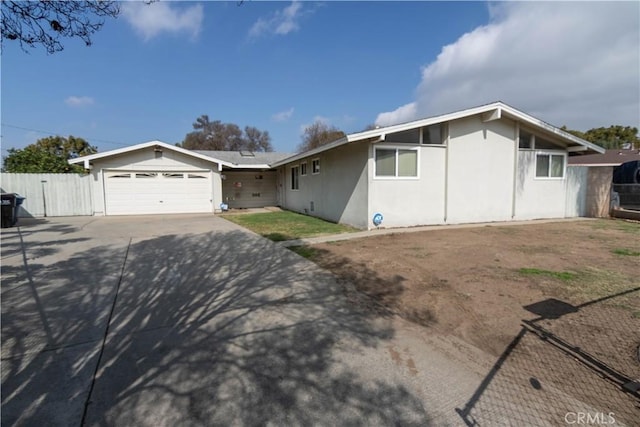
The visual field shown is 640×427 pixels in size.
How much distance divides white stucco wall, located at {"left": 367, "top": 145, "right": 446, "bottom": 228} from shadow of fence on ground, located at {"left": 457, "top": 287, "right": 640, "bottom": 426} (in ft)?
21.5

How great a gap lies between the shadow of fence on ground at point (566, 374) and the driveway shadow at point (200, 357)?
640mm

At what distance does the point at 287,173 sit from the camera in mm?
18891

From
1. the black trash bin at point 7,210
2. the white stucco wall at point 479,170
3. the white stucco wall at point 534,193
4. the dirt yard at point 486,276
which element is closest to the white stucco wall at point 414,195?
the white stucco wall at point 479,170

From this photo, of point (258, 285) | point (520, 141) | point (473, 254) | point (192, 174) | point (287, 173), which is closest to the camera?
point (258, 285)

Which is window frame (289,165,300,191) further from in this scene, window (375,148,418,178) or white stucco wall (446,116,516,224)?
white stucco wall (446,116,516,224)

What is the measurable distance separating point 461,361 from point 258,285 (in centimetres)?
292

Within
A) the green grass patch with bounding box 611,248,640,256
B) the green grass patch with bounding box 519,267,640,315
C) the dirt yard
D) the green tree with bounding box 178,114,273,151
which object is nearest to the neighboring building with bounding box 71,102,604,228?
the dirt yard

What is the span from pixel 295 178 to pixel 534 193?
10.7m

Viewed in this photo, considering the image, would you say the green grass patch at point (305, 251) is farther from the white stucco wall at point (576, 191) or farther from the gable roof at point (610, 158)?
the gable roof at point (610, 158)

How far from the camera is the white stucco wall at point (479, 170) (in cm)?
1098

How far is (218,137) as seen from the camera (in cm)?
4425

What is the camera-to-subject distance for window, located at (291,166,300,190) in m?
16.9

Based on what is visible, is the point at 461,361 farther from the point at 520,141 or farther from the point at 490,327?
the point at 520,141

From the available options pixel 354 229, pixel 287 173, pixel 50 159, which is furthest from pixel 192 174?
pixel 50 159
